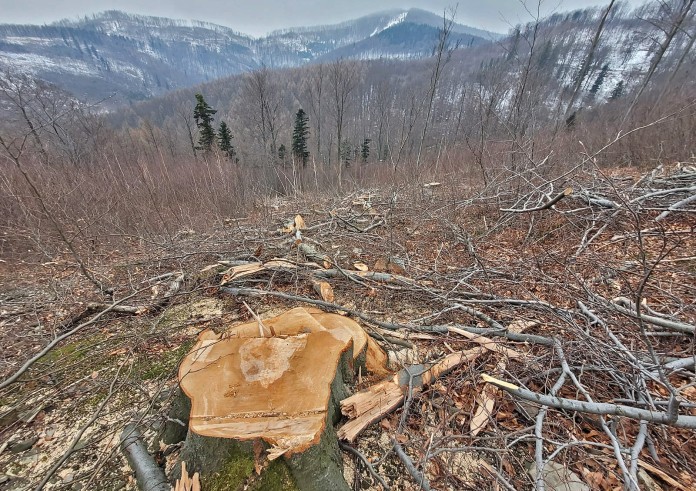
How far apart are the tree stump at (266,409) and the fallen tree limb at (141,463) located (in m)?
0.13

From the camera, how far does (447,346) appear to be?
249 cm

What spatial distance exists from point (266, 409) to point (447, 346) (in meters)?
1.69

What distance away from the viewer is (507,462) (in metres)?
1.61

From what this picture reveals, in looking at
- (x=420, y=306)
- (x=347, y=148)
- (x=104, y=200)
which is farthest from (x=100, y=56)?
(x=420, y=306)

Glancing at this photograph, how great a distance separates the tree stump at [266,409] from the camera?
129cm

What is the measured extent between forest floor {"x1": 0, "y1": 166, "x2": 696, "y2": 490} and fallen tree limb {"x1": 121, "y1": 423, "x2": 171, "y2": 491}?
0.07m

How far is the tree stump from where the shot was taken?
1.29 m

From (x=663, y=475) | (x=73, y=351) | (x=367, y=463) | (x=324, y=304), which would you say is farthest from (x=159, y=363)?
(x=663, y=475)

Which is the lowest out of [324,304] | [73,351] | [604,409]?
[73,351]

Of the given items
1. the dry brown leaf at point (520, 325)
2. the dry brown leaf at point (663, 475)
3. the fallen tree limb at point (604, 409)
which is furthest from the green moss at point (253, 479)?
the dry brown leaf at point (520, 325)

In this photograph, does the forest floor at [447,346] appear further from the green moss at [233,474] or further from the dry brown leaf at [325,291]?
the green moss at [233,474]

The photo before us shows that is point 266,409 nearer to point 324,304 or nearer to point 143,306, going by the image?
point 324,304

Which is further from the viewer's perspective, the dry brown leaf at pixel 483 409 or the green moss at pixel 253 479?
the dry brown leaf at pixel 483 409

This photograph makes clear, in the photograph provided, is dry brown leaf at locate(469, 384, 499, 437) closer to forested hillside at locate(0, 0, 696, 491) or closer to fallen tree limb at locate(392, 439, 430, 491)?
forested hillside at locate(0, 0, 696, 491)
